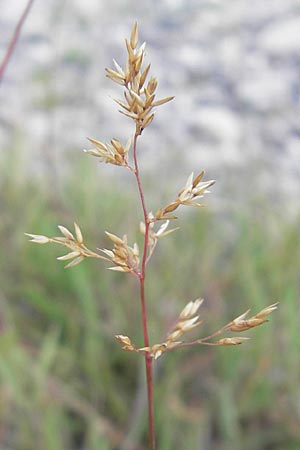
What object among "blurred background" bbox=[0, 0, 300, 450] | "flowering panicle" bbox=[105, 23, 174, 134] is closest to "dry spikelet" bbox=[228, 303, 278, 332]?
"flowering panicle" bbox=[105, 23, 174, 134]

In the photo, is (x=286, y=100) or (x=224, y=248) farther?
(x=286, y=100)

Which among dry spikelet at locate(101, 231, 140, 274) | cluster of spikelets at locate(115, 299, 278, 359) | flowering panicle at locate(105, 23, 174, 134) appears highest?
flowering panicle at locate(105, 23, 174, 134)

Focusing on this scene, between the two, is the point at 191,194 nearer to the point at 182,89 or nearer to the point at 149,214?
the point at 149,214

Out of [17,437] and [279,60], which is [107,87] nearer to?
[279,60]

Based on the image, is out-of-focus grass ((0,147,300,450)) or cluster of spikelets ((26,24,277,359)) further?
out-of-focus grass ((0,147,300,450))

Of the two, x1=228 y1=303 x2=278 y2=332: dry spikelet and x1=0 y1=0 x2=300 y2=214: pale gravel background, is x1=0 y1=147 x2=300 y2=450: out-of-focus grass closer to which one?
x1=0 y1=0 x2=300 y2=214: pale gravel background

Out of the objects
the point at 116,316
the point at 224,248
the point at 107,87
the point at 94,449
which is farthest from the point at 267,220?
the point at 107,87

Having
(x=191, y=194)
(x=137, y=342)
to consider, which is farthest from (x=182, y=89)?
(x=191, y=194)
